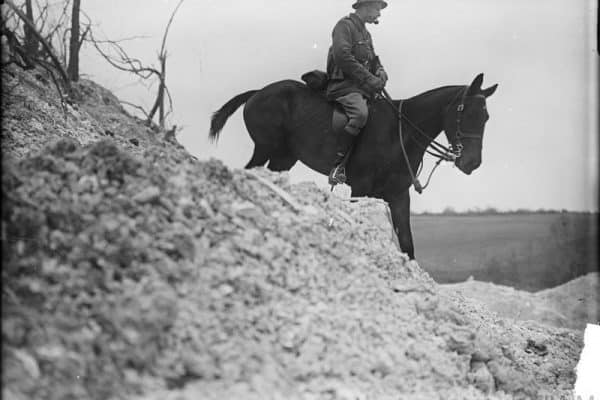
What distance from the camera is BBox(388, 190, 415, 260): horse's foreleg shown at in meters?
5.29

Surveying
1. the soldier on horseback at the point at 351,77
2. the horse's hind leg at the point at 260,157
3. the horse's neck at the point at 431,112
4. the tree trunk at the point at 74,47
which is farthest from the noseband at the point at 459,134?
the tree trunk at the point at 74,47

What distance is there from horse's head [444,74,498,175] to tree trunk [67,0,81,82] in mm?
2896

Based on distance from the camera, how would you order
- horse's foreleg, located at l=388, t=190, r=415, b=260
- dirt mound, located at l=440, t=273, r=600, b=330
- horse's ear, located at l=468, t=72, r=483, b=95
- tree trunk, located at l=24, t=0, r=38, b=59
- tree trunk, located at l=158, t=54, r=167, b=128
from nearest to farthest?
tree trunk, located at l=24, t=0, r=38, b=59 < horse's foreleg, located at l=388, t=190, r=415, b=260 < horse's ear, located at l=468, t=72, r=483, b=95 < tree trunk, located at l=158, t=54, r=167, b=128 < dirt mound, located at l=440, t=273, r=600, b=330

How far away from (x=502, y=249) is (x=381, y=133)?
3321mm

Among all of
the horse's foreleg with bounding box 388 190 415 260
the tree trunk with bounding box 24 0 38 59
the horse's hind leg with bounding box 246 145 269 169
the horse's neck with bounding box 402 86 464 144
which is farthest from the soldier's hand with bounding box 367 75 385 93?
the tree trunk with bounding box 24 0 38 59

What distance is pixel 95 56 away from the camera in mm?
6504

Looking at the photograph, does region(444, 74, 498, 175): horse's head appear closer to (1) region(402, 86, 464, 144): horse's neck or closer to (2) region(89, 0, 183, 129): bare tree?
(1) region(402, 86, 464, 144): horse's neck

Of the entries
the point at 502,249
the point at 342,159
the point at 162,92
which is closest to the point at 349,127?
the point at 342,159

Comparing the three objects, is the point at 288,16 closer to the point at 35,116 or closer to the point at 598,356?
the point at 35,116

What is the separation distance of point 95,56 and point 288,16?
61.7 inches

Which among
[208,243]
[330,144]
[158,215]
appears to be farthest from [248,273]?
[330,144]

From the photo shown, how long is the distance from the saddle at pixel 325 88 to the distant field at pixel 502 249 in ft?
8.28

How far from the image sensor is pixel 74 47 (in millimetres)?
6348

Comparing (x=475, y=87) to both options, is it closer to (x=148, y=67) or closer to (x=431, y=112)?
(x=431, y=112)
